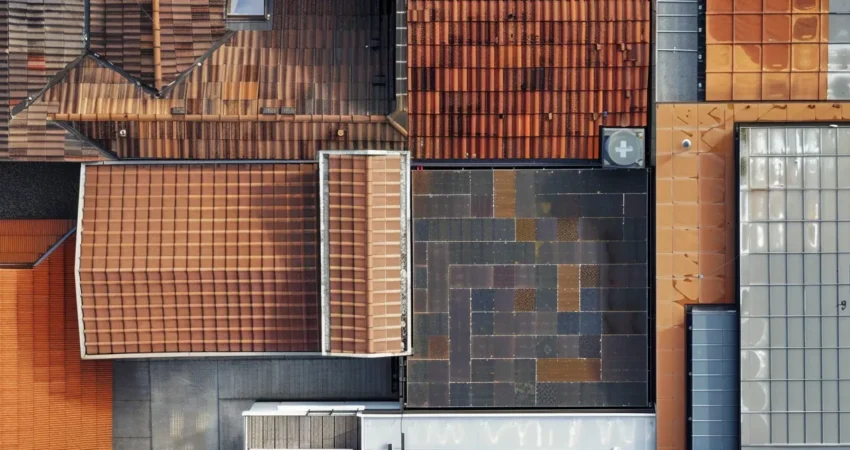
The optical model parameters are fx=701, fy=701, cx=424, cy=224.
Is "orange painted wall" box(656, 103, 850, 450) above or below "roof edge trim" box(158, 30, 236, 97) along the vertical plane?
below

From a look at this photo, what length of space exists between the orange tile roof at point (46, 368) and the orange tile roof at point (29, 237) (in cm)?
111

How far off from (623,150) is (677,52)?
20.4ft

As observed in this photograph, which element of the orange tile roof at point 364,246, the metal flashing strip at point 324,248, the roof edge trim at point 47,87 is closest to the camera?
the orange tile roof at point 364,246

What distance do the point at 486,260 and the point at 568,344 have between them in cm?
638

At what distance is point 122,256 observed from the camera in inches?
1444

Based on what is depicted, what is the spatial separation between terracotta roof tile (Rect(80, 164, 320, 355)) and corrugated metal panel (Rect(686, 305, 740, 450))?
20263mm

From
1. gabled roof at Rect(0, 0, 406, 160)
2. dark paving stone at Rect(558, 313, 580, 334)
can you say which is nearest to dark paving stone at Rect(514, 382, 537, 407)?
→ dark paving stone at Rect(558, 313, 580, 334)

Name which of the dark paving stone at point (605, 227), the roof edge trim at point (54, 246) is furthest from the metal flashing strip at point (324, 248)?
the roof edge trim at point (54, 246)

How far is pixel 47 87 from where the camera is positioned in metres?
38.0

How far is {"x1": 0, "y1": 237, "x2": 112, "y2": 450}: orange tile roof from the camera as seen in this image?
126ft

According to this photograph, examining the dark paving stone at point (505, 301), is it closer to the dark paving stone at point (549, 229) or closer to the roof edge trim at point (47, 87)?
the dark paving stone at point (549, 229)

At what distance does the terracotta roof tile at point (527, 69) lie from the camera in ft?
120

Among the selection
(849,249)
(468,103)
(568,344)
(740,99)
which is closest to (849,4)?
(740,99)

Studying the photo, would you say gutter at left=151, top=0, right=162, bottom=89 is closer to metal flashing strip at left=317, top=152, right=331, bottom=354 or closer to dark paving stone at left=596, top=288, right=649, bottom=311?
metal flashing strip at left=317, top=152, right=331, bottom=354
